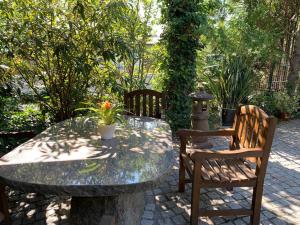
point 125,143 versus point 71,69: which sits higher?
point 71,69

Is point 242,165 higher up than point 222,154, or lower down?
lower down

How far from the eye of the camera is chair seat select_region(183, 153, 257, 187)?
2033mm

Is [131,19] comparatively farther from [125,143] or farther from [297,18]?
[297,18]

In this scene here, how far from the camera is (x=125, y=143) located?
6.72 feet

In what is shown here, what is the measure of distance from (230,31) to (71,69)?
3651mm

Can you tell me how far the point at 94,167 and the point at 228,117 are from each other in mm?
4197

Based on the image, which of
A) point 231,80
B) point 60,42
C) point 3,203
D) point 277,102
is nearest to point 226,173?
point 3,203

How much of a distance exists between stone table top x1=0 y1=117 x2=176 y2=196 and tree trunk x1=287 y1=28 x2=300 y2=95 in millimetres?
5097

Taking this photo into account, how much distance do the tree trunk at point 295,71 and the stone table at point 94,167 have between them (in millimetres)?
5006

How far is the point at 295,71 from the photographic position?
6.30 m

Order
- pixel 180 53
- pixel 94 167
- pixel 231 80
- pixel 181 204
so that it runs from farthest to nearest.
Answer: pixel 231 80 → pixel 180 53 → pixel 181 204 → pixel 94 167

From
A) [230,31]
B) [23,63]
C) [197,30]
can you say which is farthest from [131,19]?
[230,31]

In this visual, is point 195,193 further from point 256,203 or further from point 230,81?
point 230,81

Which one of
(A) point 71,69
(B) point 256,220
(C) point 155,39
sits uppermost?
(C) point 155,39
